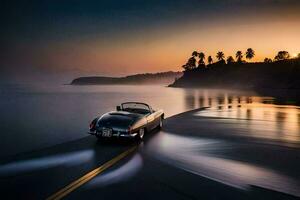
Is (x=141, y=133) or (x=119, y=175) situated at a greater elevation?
(x=141, y=133)

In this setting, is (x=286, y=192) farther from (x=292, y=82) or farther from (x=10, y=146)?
(x=292, y=82)

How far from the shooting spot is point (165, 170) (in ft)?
27.0

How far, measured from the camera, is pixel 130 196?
6.27 m

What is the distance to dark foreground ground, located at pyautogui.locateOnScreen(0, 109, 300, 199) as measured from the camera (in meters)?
6.52

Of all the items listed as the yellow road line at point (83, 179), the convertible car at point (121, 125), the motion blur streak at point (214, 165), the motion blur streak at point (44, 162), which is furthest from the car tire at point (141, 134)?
the motion blur streak at point (44, 162)

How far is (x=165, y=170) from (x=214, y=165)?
165 centimetres

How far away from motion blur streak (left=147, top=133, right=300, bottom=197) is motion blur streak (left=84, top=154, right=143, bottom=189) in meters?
1.01

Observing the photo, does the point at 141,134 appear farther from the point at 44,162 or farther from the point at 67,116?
the point at 67,116

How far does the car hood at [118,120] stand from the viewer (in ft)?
37.4

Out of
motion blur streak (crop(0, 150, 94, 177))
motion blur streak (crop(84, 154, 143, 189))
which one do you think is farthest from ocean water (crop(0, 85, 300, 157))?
motion blur streak (crop(84, 154, 143, 189))

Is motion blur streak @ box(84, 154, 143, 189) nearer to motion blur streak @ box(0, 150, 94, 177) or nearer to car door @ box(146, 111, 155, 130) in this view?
motion blur streak @ box(0, 150, 94, 177)

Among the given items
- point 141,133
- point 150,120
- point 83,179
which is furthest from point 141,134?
point 83,179

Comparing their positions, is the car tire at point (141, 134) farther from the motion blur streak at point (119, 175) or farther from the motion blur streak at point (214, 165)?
the motion blur streak at point (119, 175)

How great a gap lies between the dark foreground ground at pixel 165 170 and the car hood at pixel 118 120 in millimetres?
798
